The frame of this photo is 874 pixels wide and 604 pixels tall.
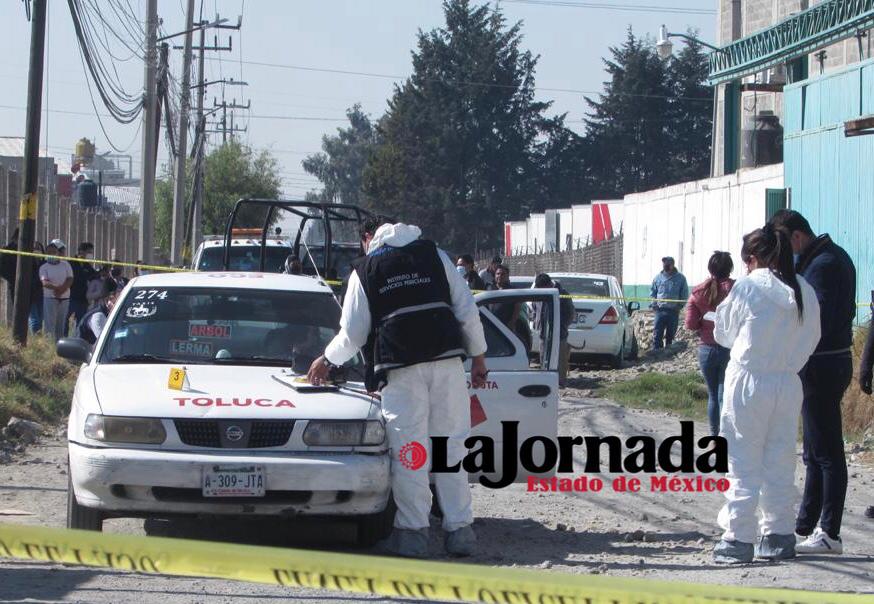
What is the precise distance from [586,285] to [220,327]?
52.6 feet

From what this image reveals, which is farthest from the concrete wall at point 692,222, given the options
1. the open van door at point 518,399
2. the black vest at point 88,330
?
the open van door at point 518,399

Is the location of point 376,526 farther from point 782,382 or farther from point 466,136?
point 466,136

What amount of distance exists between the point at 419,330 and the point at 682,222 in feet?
90.3

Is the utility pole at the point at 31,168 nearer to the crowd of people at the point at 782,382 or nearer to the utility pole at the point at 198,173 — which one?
the crowd of people at the point at 782,382

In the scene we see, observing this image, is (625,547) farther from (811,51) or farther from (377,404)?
(811,51)

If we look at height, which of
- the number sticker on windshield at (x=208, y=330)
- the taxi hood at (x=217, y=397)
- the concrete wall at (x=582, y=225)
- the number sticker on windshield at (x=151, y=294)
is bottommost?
the taxi hood at (x=217, y=397)

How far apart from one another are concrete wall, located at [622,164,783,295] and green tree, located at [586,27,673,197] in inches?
1713

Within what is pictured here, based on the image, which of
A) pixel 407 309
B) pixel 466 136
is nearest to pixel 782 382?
pixel 407 309

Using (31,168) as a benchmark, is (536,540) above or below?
below

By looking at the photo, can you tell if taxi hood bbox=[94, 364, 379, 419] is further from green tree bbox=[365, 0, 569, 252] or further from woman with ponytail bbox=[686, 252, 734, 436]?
green tree bbox=[365, 0, 569, 252]

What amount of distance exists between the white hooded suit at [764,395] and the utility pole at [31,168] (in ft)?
39.7

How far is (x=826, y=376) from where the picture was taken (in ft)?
24.6

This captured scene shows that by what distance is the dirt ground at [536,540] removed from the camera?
254 inches

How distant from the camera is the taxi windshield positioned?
8102mm
